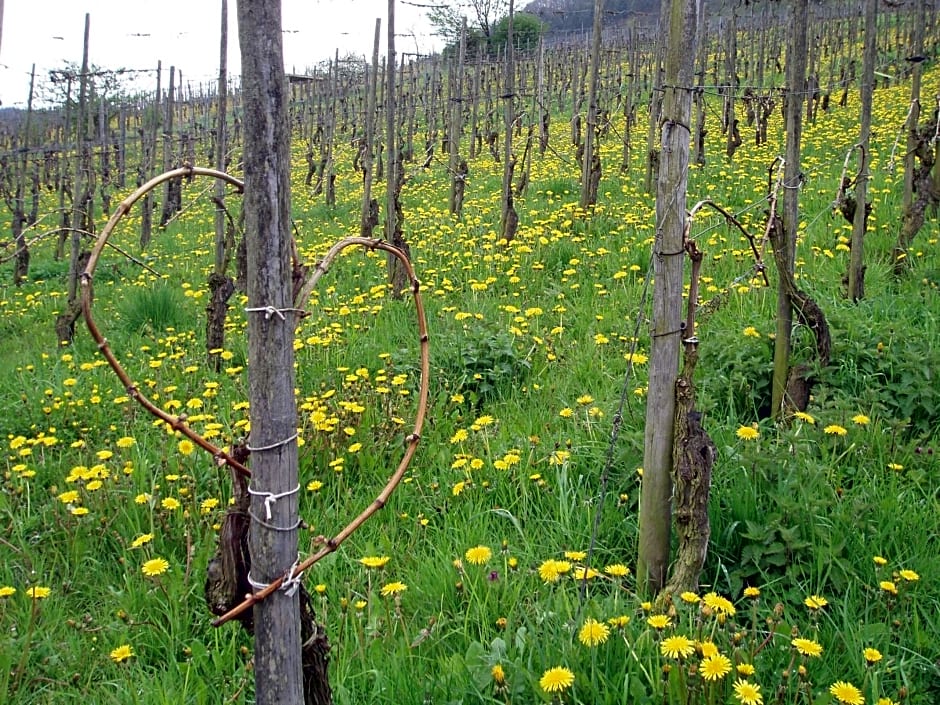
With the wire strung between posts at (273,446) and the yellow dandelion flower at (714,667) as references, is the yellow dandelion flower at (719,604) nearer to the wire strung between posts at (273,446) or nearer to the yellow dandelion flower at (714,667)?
the yellow dandelion flower at (714,667)

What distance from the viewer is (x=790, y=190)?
3.45 m

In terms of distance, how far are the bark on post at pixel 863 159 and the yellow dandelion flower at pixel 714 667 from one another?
3.62m

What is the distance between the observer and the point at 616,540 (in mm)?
2990

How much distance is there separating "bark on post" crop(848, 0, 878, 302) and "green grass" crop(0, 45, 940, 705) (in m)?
0.18

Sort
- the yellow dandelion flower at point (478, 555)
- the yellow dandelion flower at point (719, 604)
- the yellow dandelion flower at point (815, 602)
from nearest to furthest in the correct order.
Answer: the yellow dandelion flower at point (719, 604) → the yellow dandelion flower at point (815, 602) → the yellow dandelion flower at point (478, 555)

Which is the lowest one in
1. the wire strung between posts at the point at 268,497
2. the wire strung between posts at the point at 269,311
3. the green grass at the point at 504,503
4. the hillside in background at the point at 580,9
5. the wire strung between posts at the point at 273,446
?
the green grass at the point at 504,503

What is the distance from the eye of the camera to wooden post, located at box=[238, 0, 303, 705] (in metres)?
1.30

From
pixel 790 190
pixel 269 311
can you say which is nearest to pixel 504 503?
pixel 790 190

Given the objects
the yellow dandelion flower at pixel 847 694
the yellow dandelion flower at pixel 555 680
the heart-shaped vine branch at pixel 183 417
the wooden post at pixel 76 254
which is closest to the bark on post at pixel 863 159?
the yellow dandelion flower at pixel 847 694

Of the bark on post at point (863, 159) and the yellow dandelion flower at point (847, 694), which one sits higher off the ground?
the bark on post at point (863, 159)

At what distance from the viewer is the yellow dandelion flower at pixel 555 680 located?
194 cm

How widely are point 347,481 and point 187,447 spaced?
30.4 inches

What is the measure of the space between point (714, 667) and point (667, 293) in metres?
1.07

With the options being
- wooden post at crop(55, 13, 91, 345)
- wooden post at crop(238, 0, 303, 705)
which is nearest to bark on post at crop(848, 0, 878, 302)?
wooden post at crop(238, 0, 303, 705)
